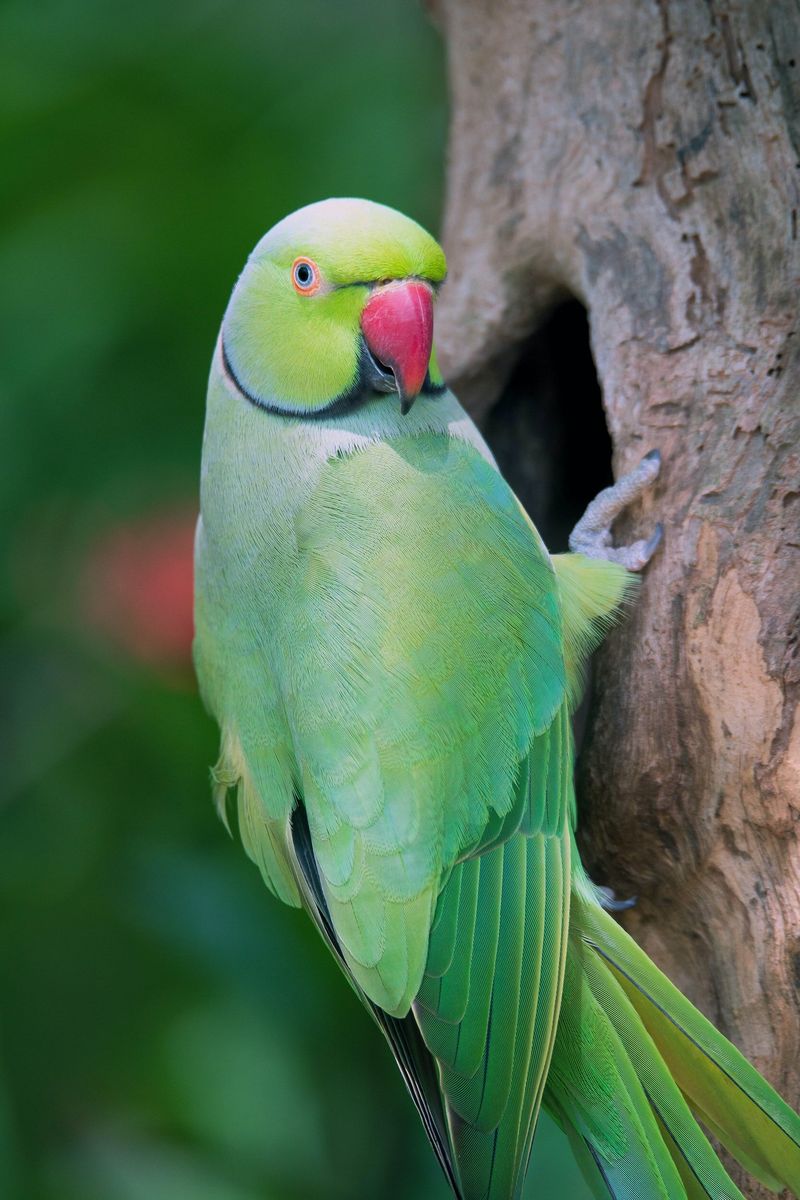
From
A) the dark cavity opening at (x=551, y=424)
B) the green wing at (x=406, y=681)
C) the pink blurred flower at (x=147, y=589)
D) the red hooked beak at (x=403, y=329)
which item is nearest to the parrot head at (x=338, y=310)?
the red hooked beak at (x=403, y=329)

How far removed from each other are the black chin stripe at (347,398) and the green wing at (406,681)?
7 centimetres

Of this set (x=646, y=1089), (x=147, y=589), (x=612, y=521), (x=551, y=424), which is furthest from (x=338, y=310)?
(x=646, y=1089)

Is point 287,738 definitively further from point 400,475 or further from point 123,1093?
point 123,1093

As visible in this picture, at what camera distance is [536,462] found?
6.30 feet

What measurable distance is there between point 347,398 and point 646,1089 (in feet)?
2.93

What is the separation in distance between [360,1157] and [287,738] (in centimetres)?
109

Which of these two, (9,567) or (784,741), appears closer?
(784,741)

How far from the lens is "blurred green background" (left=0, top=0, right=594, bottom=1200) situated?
6.49 feet

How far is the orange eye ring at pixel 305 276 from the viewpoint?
1.35 m

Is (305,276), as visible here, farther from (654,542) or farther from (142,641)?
(142,641)

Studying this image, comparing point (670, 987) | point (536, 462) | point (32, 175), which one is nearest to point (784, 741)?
point (670, 987)

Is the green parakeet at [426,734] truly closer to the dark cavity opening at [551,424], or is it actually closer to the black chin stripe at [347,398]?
the black chin stripe at [347,398]

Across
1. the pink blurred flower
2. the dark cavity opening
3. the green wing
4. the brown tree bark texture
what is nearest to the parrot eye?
the green wing

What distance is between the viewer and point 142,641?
199cm
